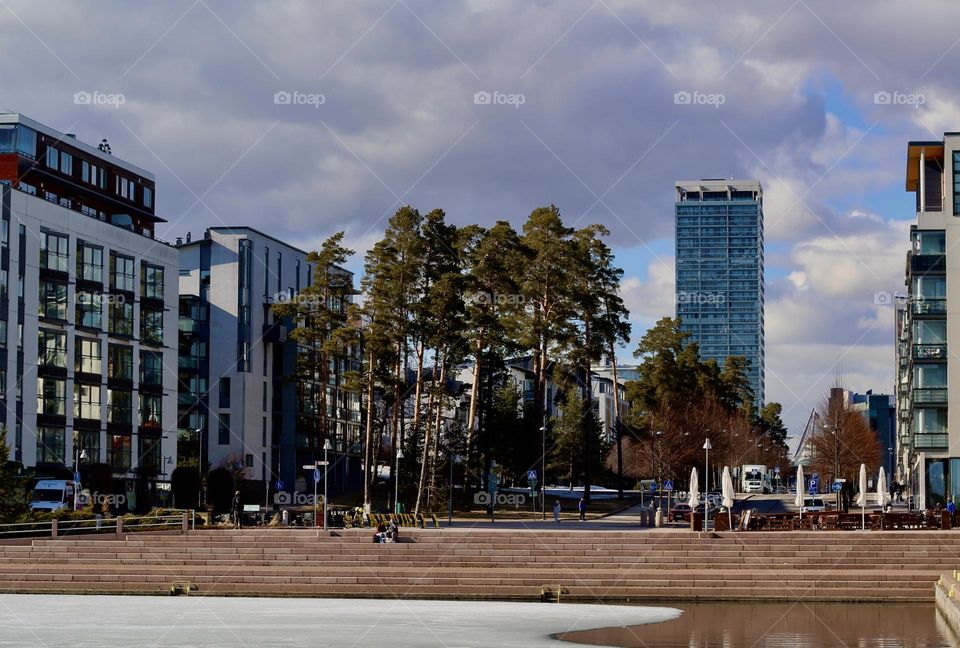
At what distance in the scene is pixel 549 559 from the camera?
40.1 metres

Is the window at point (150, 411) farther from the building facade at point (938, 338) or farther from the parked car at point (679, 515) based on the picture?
the building facade at point (938, 338)

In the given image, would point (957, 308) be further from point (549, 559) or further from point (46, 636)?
point (46, 636)

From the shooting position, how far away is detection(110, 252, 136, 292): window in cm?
8931

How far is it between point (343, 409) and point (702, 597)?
8414 cm

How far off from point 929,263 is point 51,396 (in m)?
53.5

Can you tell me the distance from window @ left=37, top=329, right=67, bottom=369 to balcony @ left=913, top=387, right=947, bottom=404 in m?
52.1

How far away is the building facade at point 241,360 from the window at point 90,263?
56.3 ft

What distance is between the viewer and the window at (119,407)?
8788 centimetres

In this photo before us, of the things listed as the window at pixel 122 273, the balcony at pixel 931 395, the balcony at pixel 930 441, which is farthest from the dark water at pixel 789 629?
the window at pixel 122 273
